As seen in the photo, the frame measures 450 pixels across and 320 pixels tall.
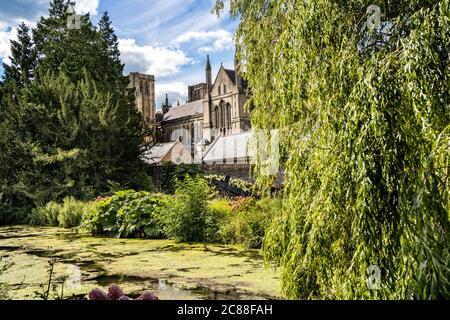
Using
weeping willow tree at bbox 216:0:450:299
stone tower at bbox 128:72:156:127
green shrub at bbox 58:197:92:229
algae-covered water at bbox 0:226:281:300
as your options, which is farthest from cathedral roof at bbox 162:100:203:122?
weeping willow tree at bbox 216:0:450:299

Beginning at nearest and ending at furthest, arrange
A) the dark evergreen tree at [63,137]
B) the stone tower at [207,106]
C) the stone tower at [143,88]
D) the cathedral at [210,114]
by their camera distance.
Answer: the dark evergreen tree at [63,137] → the stone tower at [143,88] → the cathedral at [210,114] → the stone tower at [207,106]

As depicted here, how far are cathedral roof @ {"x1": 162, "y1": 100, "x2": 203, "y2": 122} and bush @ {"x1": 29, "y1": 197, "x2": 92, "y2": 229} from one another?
129 ft

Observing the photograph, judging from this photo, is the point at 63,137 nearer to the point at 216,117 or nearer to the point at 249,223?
the point at 249,223

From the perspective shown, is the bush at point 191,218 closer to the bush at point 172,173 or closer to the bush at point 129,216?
the bush at point 129,216

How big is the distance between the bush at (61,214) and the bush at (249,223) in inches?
219

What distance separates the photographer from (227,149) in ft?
82.0

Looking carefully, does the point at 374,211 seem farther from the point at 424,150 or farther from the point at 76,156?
the point at 76,156

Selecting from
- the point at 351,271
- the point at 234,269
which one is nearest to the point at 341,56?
the point at 351,271

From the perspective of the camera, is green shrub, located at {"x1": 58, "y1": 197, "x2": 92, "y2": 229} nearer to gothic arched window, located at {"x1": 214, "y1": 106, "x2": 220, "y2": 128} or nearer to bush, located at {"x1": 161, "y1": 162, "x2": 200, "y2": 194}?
bush, located at {"x1": 161, "y1": 162, "x2": 200, "y2": 194}

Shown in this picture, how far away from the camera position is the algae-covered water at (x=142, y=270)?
15.8 ft

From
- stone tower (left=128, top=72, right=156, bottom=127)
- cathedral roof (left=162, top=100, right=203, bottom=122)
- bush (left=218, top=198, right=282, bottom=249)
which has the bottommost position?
bush (left=218, top=198, right=282, bottom=249)

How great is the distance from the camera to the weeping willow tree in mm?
2420

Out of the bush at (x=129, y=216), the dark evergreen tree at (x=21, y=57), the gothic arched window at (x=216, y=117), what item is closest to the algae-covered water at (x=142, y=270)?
the bush at (x=129, y=216)
